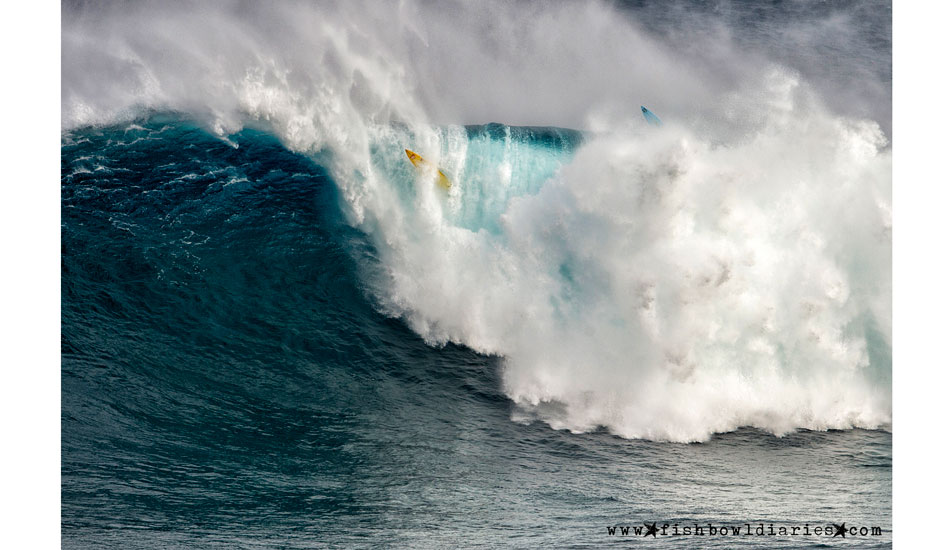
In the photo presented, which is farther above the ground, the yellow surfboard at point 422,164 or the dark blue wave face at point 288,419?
the yellow surfboard at point 422,164

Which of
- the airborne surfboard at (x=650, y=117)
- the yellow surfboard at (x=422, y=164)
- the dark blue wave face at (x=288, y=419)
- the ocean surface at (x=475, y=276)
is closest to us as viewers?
the dark blue wave face at (x=288, y=419)

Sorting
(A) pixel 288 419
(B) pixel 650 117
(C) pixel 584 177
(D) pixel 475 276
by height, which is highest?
(B) pixel 650 117

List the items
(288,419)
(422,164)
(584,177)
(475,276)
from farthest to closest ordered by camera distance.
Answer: (422,164)
(475,276)
(584,177)
(288,419)

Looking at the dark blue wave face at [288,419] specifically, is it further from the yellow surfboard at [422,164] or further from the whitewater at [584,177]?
the yellow surfboard at [422,164]

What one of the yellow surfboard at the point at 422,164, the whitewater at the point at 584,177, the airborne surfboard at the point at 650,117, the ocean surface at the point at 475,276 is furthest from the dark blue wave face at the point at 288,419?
the airborne surfboard at the point at 650,117

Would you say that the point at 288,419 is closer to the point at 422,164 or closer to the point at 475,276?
the point at 475,276

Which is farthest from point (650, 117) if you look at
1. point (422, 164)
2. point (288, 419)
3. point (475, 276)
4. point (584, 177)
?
point (288, 419)

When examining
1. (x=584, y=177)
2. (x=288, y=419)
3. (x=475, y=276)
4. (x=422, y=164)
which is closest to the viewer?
(x=288, y=419)

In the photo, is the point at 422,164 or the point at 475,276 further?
the point at 422,164
